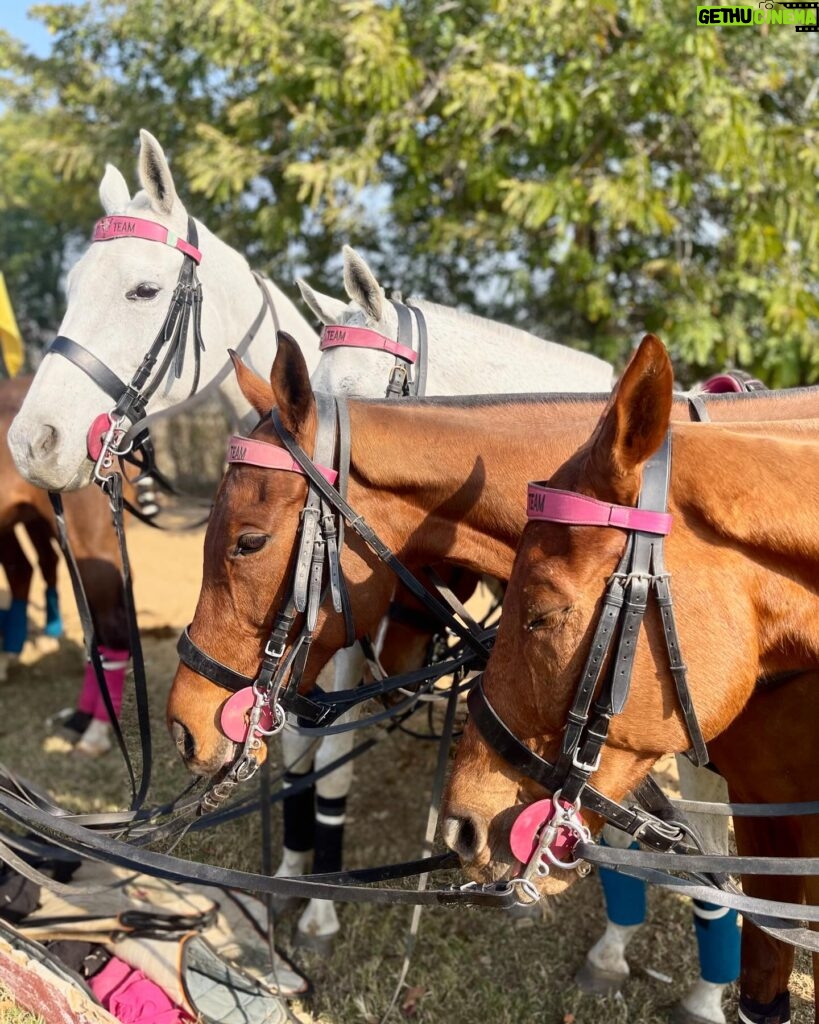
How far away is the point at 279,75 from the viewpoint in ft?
23.4

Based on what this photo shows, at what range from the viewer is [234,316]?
3559 millimetres

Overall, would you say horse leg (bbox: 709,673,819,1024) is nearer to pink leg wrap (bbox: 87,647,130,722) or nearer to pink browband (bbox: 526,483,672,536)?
pink browband (bbox: 526,483,672,536)

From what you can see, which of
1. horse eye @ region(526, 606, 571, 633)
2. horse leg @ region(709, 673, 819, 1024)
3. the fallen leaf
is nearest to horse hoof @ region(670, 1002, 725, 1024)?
horse leg @ region(709, 673, 819, 1024)

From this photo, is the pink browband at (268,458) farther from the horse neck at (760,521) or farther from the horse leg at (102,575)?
the horse leg at (102,575)

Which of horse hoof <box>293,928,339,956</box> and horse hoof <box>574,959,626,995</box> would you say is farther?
horse hoof <box>293,928,339,956</box>

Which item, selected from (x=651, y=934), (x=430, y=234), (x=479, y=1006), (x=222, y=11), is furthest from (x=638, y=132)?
(x=479, y=1006)

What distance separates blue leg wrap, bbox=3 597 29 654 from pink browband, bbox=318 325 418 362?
4.67 meters

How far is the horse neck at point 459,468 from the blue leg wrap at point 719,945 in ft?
5.13

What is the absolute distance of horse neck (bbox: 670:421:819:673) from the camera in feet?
5.14

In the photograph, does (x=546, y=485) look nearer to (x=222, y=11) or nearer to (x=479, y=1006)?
(x=479, y=1006)

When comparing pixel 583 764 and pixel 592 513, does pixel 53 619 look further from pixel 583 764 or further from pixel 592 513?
pixel 592 513

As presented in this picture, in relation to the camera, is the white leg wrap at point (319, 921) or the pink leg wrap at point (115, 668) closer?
the white leg wrap at point (319, 921)

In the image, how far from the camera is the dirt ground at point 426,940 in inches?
120

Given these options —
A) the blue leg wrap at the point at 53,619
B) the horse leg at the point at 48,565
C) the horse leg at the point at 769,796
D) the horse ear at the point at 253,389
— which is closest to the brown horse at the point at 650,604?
the horse leg at the point at 769,796
